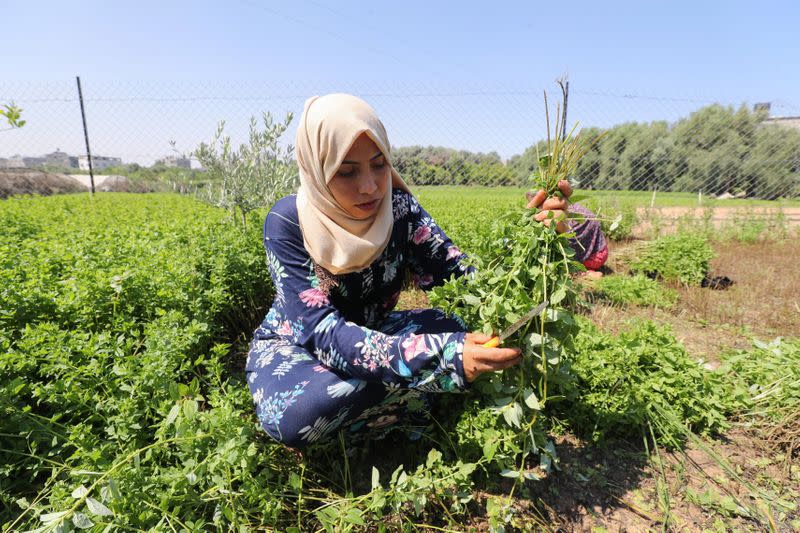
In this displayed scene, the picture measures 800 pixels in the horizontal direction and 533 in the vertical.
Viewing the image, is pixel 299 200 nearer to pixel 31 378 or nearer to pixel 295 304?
pixel 295 304

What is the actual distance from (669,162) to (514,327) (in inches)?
370

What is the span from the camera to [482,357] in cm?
129

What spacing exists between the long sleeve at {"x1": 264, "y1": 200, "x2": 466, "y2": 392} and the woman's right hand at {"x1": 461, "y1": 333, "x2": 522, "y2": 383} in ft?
0.08

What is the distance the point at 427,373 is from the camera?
4.56 feet

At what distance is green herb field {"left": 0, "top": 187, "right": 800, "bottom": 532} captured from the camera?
1.30 meters

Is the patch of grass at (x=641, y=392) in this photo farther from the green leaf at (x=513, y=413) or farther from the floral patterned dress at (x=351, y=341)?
the floral patterned dress at (x=351, y=341)

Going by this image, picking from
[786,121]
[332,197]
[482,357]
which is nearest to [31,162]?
[332,197]

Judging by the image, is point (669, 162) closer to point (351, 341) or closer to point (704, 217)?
point (704, 217)

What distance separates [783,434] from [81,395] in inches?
118

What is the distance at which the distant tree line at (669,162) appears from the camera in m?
8.37

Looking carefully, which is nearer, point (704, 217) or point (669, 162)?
point (704, 217)

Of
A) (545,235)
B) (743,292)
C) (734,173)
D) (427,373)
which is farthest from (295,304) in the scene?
(734,173)

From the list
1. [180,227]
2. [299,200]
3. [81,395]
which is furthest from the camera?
[180,227]

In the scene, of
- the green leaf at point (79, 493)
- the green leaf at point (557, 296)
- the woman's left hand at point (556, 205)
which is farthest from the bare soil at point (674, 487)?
the green leaf at point (79, 493)
